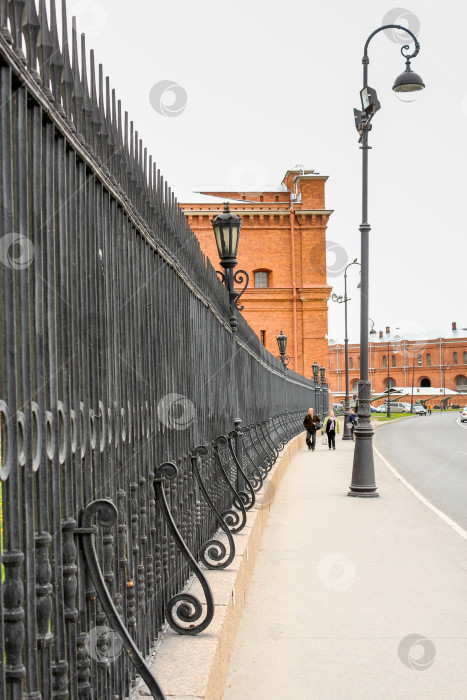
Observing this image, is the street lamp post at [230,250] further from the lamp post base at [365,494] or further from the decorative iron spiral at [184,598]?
the lamp post base at [365,494]

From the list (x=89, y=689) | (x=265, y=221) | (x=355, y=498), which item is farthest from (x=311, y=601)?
(x=265, y=221)

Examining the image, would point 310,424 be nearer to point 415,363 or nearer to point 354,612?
point 354,612

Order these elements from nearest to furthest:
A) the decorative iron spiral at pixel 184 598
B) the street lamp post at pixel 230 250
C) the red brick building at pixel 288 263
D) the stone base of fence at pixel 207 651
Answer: the stone base of fence at pixel 207 651, the decorative iron spiral at pixel 184 598, the street lamp post at pixel 230 250, the red brick building at pixel 288 263

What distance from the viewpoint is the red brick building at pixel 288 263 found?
5134 centimetres

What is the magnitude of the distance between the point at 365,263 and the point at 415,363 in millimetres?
115922

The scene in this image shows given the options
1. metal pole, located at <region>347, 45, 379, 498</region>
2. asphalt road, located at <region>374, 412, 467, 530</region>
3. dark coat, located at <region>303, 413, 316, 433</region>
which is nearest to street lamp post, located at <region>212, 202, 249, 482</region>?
asphalt road, located at <region>374, 412, 467, 530</region>

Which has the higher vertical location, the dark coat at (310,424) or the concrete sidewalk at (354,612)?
the dark coat at (310,424)

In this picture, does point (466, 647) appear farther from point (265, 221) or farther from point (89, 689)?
point (265, 221)

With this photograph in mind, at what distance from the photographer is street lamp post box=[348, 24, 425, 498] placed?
1390 centimetres

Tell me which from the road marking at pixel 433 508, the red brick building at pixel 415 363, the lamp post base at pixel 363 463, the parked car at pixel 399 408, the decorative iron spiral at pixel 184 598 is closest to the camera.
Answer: the decorative iron spiral at pixel 184 598

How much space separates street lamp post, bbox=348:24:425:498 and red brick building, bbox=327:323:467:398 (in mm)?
108251

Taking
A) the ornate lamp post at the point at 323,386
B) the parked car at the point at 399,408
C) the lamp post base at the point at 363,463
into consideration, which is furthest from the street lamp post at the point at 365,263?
the parked car at the point at 399,408

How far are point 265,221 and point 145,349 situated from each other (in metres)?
49.5

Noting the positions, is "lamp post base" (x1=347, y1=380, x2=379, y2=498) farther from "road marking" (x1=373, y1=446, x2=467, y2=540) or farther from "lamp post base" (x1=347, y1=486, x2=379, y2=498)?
"road marking" (x1=373, y1=446, x2=467, y2=540)
